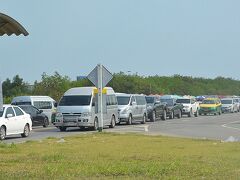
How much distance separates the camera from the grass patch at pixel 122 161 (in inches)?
468

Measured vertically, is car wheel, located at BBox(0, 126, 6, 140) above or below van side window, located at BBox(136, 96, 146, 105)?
below

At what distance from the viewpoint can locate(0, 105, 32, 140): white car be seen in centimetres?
2681

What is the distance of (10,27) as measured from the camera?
1117 centimetres

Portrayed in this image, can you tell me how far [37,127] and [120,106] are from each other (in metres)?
5.60

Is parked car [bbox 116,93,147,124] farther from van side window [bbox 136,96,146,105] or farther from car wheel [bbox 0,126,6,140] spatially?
car wheel [bbox 0,126,6,140]

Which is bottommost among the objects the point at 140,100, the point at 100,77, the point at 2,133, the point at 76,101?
the point at 2,133

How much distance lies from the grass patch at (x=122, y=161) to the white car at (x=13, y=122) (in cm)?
671

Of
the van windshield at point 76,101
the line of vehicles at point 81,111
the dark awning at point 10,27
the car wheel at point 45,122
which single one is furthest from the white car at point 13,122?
the dark awning at point 10,27

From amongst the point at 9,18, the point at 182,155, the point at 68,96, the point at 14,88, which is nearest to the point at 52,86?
the point at 14,88

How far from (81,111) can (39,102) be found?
1149 cm

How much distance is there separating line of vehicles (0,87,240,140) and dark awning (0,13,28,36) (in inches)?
614

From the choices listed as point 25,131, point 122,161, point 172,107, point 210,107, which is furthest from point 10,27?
point 210,107

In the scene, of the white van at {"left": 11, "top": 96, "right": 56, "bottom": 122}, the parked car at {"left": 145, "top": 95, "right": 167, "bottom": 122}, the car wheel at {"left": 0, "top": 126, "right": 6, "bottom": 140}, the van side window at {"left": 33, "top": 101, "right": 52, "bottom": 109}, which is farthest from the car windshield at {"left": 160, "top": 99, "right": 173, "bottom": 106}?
the car wheel at {"left": 0, "top": 126, "right": 6, "bottom": 140}

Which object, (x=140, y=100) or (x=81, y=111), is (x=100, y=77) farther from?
(x=140, y=100)
